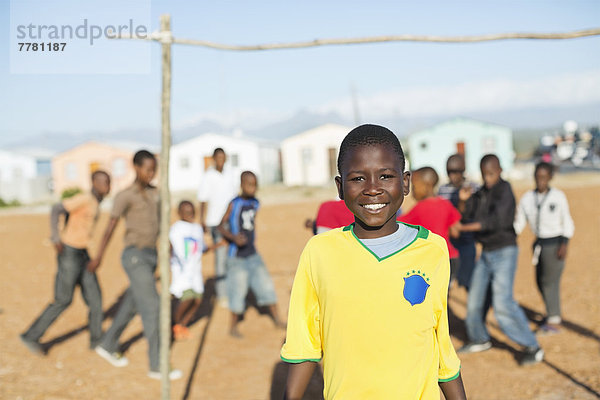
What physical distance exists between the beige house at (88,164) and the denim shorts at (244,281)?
35.7 m

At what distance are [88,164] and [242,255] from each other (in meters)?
37.9

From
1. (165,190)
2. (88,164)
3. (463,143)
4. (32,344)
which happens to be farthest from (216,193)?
(88,164)

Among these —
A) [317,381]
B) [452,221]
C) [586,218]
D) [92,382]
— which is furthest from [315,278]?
[586,218]

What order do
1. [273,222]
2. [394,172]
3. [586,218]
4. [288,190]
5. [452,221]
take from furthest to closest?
[288,190] → [273,222] → [586,218] → [452,221] → [394,172]

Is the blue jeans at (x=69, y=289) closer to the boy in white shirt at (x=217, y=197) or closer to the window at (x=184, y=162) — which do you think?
the boy in white shirt at (x=217, y=197)

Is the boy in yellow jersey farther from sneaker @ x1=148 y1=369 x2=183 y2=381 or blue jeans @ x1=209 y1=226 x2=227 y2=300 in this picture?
blue jeans @ x1=209 y1=226 x2=227 y2=300

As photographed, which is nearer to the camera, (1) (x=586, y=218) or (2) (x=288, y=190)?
(1) (x=586, y=218)

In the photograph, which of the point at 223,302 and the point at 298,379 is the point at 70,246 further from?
the point at 298,379

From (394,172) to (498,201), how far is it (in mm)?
3640

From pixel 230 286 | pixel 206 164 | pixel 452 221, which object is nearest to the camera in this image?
pixel 452 221

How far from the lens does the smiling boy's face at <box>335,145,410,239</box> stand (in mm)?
2053

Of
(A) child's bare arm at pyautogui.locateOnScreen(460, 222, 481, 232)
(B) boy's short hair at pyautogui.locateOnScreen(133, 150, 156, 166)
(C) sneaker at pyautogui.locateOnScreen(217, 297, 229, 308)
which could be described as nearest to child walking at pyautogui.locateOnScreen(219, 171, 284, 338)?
(B) boy's short hair at pyautogui.locateOnScreen(133, 150, 156, 166)

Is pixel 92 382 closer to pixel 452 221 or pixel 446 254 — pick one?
pixel 452 221

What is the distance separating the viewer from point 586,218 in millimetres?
15312
